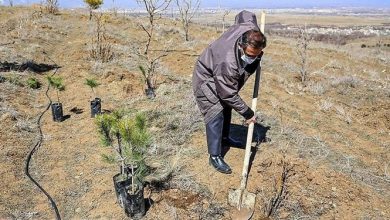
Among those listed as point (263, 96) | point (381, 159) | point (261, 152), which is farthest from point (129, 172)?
point (263, 96)

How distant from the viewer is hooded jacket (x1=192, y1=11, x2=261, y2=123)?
3102mm

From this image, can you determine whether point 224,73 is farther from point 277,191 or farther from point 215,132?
point 277,191

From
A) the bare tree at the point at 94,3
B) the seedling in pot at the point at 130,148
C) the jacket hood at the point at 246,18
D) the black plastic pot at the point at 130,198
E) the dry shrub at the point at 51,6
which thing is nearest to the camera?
the seedling in pot at the point at 130,148

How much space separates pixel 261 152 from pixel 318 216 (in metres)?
1.04

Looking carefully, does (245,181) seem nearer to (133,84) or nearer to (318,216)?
(318,216)

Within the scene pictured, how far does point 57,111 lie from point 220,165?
2.97 meters

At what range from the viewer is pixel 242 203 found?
327 cm

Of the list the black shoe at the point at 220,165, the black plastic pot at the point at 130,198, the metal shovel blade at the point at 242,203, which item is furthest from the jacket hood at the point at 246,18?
the black plastic pot at the point at 130,198

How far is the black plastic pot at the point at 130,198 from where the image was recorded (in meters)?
3.04

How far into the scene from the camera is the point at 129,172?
3.41m

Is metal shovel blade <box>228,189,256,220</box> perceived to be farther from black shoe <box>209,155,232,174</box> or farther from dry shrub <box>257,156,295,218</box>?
black shoe <box>209,155,232,174</box>

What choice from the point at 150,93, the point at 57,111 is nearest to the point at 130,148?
the point at 57,111

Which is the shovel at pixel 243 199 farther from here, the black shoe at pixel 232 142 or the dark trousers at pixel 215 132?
the black shoe at pixel 232 142

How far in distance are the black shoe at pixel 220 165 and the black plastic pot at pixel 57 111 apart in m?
2.83
